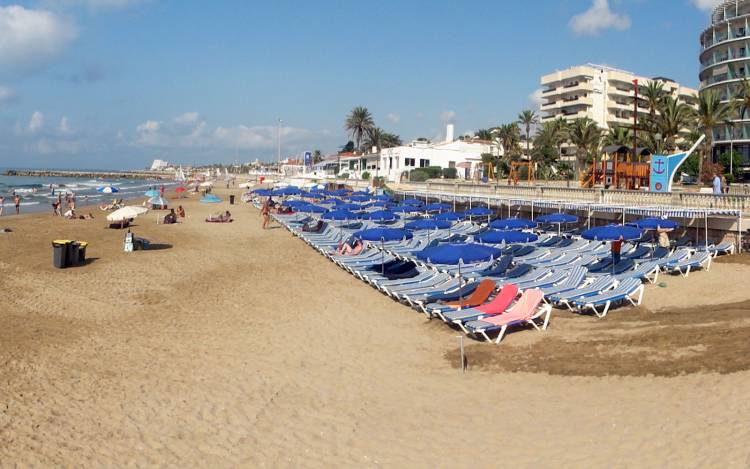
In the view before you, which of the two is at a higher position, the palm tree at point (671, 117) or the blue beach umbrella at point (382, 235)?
the palm tree at point (671, 117)

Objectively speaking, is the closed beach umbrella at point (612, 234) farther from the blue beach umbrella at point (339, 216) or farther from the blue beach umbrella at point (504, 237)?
the blue beach umbrella at point (339, 216)

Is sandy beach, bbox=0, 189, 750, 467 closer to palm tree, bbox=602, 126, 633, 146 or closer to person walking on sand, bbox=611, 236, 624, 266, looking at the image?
person walking on sand, bbox=611, 236, 624, 266

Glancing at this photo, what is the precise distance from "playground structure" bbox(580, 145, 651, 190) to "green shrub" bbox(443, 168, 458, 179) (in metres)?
26.5

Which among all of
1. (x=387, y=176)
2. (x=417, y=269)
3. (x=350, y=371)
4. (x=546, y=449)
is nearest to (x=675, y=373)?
(x=546, y=449)

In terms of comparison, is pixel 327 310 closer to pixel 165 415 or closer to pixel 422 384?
pixel 422 384

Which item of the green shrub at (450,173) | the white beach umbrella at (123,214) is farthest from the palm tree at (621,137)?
the white beach umbrella at (123,214)

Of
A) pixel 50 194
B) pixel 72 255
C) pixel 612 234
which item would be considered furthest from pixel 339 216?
pixel 50 194

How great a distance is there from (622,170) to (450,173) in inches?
1198

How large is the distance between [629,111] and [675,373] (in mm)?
81264

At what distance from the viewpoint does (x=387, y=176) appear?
199ft

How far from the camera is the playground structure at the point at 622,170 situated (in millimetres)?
28766

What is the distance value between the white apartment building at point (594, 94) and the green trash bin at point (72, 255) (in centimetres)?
7090

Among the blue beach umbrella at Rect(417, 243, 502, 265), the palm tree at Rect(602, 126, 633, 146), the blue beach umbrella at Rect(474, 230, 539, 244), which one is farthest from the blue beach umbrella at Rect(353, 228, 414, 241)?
the palm tree at Rect(602, 126, 633, 146)

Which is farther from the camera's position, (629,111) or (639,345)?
(629,111)
